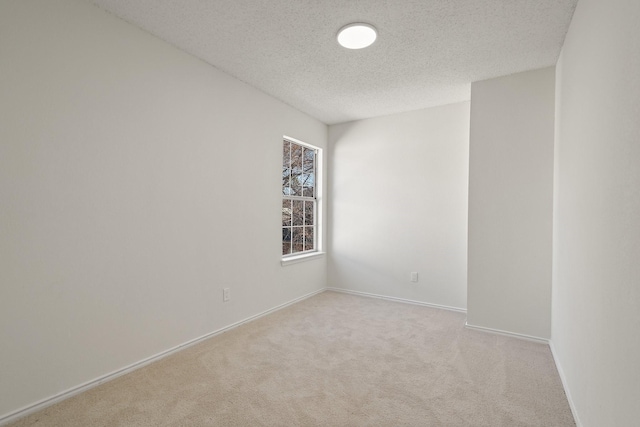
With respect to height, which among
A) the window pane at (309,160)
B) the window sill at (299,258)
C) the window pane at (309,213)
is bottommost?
the window sill at (299,258)

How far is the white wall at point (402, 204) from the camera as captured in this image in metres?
3.77

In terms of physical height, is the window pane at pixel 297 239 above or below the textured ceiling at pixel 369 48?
below

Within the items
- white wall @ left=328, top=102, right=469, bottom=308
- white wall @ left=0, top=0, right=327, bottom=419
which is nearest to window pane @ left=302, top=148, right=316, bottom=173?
white wall @ left=328, top=102, right=469, bottom=308

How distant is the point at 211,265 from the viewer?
2.90m

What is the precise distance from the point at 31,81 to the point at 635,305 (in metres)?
2.97

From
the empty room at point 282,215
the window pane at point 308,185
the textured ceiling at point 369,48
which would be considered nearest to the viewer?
the empty room at point 282,215

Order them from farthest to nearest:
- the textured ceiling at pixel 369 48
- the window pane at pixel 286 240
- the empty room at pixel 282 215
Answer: the window pane at pixel 286 240 < the textured ceiling at pixel 369 48 < the empty room at pixel 282 215

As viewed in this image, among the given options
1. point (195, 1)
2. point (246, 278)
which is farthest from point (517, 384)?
point (195, 1)

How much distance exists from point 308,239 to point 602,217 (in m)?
3.50

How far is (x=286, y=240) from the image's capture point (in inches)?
159

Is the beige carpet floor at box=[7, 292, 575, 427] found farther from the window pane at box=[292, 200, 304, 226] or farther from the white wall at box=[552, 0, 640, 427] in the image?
the window pane at box=[292, 200, 304, 226]

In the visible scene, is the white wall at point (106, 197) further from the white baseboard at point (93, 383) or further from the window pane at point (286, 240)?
the window pane at point (286, 240)

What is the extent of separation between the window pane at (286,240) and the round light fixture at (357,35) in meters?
2.30

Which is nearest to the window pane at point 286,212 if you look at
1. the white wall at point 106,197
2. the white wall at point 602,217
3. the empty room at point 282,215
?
the empty room at point 282,215
